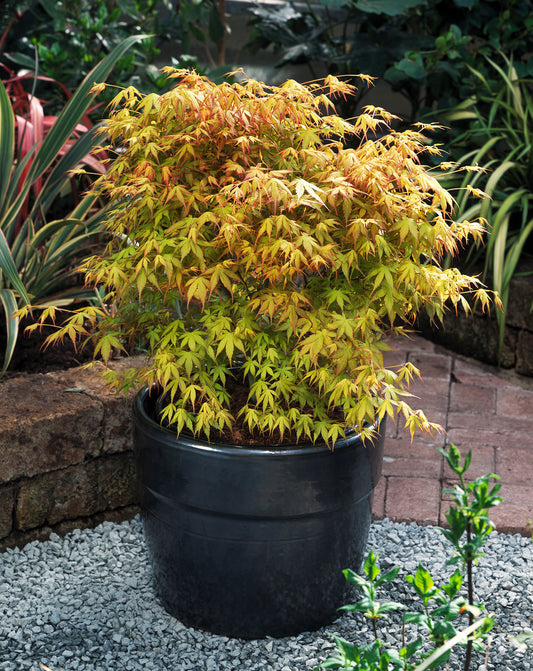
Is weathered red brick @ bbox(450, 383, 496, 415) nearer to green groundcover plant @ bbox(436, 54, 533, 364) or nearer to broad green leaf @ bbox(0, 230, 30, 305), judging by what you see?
green groundcover plant @ bbox(436, 54, 533, 364)

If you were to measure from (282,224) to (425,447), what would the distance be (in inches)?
58.1

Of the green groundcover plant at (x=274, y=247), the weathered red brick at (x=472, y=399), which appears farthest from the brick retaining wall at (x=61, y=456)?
the weathered red brick at (x=472, y=399)

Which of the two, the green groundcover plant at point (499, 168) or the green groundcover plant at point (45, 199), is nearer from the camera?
the green groundcover plant at point (45, 199)

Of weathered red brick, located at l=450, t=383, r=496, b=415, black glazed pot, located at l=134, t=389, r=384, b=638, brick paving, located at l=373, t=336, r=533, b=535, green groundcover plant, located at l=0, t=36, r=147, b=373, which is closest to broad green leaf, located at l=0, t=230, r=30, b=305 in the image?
green groundcover plant, located at l=0, t=36, r=147, b=373

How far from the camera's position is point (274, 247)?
1.35m

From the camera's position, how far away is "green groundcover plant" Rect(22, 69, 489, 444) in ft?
4.59

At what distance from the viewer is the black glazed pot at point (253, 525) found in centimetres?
150

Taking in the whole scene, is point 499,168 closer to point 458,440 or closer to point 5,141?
point 458,440

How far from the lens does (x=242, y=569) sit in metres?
1.57

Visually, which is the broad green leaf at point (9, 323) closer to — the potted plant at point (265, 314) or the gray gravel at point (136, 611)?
the potted plant at point (265, 314)

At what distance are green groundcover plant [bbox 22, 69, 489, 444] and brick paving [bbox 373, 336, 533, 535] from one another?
755mm

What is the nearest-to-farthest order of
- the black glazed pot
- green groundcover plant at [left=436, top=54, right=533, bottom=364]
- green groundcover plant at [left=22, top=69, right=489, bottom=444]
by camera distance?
green groundcover plant at [left=22, top=69, right=489, bottom=444] → the black glazed pot → green groundcover plant at [left=436, top=54, right=533, bottom=364]

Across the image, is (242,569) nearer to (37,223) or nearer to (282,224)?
(282,224)

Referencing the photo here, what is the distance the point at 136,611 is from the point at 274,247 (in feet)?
3.06
